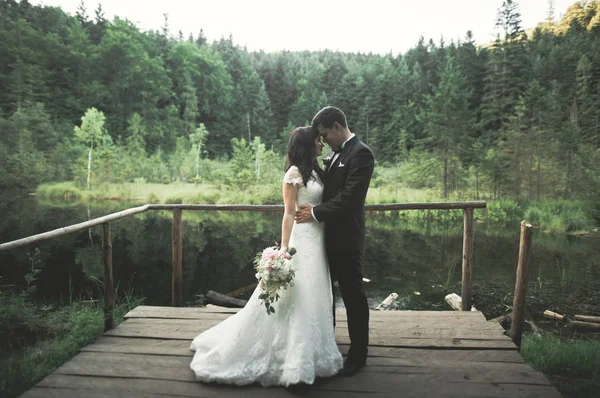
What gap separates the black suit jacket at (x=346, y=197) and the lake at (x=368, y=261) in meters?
3.81

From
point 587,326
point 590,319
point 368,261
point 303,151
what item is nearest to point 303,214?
point 303,151

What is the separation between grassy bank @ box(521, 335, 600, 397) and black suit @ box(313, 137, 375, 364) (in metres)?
1.49

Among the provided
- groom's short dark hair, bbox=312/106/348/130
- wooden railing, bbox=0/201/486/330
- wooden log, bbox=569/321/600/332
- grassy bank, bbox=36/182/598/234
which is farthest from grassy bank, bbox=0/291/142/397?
grassy bank, bbox=36/182/598/234

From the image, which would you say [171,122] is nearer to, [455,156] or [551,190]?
[455,156]

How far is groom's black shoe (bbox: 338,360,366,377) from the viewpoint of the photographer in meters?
2.74

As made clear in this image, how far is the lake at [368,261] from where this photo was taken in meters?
7.82

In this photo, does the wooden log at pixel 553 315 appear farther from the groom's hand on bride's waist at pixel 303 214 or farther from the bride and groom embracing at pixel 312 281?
the groom's hand on bride's waist at pixel 303 214

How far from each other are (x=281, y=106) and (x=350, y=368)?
1936 inches

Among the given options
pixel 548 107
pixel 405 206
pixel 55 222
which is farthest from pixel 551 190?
pixel 55 222

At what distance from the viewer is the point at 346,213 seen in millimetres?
2693

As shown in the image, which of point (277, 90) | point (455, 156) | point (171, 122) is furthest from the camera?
point (277, 90)

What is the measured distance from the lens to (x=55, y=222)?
14594 mm

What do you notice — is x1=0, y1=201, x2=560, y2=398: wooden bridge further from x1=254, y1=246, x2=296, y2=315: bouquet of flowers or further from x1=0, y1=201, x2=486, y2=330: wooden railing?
x1=254, y1=246, x2=296, y2=315: bouquet of flowers

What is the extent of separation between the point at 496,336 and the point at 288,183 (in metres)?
2.36
